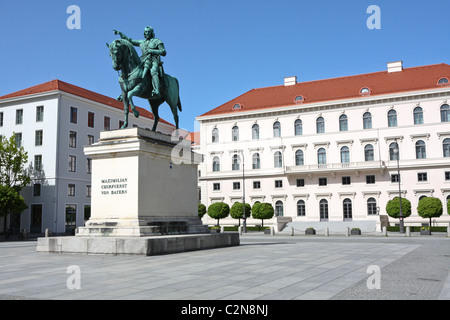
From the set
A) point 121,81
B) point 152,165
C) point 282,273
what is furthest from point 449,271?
point 121,81

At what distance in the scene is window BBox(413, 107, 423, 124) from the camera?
2311 inches

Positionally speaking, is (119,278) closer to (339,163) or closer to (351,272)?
(351,272)

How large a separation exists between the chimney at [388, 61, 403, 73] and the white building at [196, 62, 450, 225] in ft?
0.45

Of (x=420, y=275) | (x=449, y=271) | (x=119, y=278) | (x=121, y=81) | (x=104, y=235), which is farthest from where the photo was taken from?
(x=121, y=81)

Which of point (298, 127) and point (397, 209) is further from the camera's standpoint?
point (298, 127)

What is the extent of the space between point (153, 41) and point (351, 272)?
36.6ft

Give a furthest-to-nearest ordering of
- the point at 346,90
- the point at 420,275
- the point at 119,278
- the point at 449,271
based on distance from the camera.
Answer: the point at 346,90 → the point at 449,271 → the point at 420,275 → the point at 119,278

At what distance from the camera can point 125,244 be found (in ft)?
43.7

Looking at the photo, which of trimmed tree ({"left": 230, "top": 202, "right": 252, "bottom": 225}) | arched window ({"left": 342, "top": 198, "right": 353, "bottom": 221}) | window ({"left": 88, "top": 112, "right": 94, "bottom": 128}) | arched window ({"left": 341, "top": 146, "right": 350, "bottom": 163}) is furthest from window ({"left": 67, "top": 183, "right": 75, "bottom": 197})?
arched window ({"left": 341, "top": 146, "right": 350, "bottom": 163})

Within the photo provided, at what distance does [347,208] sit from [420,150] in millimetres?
12425

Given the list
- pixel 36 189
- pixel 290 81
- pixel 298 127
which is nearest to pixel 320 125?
pixel 298 127

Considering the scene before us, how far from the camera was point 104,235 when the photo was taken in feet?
48.4

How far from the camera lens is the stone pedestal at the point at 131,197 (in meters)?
14.4

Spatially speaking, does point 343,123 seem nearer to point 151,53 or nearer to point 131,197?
point 151,53
